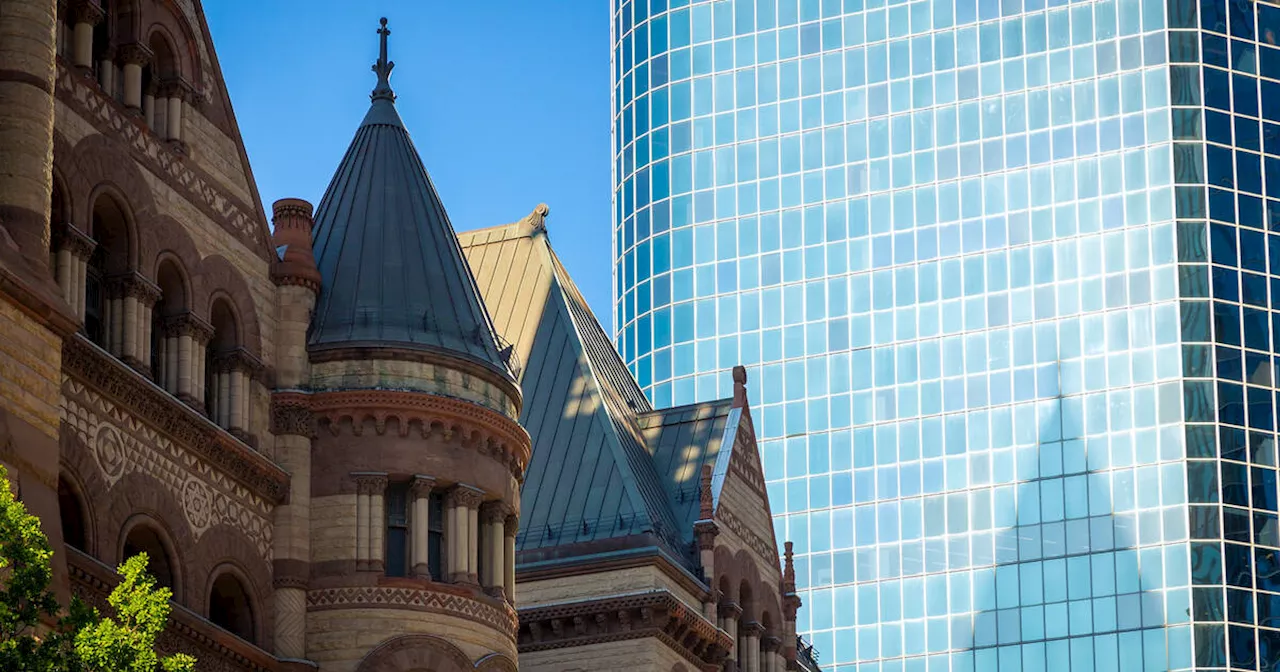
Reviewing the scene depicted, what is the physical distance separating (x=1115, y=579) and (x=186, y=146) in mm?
88996

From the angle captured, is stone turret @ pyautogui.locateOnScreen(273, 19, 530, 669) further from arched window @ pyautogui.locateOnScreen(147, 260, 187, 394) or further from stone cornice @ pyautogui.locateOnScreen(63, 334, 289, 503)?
arched window @ pyautogui.locateOnScreen(147, 260, 187, 394)

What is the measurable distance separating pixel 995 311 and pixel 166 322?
94309 millimetres

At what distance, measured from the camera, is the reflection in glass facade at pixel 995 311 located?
134 m

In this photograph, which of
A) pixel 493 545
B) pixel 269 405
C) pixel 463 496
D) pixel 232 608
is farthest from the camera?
pixel 493 545

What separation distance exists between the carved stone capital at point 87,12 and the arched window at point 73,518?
8.68 meters

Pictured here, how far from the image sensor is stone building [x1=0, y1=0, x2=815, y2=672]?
44.4 m

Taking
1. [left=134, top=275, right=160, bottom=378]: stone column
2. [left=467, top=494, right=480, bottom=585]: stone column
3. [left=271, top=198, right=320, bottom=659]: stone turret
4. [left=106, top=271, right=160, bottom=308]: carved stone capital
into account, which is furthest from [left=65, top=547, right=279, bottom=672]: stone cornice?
[left=106, top=271, right=160, bottom=308]: carved stone capital

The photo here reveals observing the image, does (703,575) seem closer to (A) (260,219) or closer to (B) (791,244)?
(A) (260,219)

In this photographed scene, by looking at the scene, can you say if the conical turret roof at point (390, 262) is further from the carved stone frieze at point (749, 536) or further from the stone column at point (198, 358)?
the carved stone frieze at point (749, 536)

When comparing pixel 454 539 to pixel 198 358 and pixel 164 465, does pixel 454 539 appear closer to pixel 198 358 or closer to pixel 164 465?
pixel 198 358

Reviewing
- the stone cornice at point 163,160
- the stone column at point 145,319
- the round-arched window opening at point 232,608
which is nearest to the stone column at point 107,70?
the stone cornice at point 163,160

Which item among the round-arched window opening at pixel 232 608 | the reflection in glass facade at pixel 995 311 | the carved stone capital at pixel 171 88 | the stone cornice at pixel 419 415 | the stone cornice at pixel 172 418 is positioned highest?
the reflection in glass facade at pixel 995 311

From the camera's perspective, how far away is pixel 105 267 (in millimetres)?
48219

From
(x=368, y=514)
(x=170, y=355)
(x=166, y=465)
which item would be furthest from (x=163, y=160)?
(x=368, y=514)
